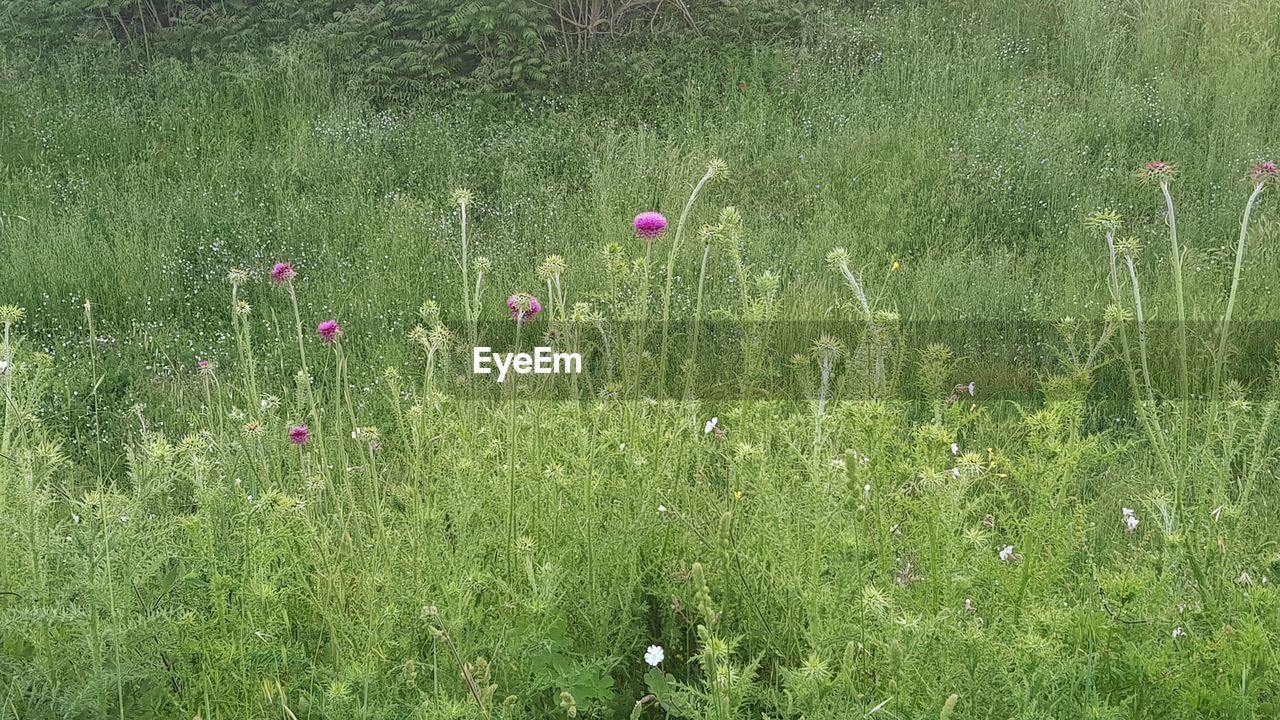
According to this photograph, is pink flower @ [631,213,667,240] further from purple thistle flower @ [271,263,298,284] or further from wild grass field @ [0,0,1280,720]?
purple thistle flower @ [271,263,298,284]

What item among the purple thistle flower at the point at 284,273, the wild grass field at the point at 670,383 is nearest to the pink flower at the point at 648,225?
the wild grass field at the point at 670,383

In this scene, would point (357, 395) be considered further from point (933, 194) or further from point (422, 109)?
point (422, 109)

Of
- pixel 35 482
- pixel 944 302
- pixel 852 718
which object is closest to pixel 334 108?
pixel 944 302

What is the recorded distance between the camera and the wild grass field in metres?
1.88

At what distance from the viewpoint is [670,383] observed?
4.25 meters

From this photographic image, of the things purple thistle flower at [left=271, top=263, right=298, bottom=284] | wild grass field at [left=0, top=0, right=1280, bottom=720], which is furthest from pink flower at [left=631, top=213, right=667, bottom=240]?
purple thistle flower at [left=271, top=263, right=298, bottom=284]

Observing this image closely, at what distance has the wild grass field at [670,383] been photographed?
1878 mm

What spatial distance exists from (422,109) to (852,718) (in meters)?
6.52

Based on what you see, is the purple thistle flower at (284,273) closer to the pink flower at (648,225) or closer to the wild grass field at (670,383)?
the wild grass field at (670,383)

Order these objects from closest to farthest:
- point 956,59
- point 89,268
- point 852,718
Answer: point 852,718 → point 89,268 → point 956,59

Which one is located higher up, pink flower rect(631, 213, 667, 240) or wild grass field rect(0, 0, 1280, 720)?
pink flower rect(631, 213, 667, 240)

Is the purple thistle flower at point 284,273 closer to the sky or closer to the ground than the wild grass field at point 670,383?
closer to the sky

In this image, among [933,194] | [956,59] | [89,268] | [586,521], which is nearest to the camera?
[586,521]

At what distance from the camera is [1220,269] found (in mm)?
5016
